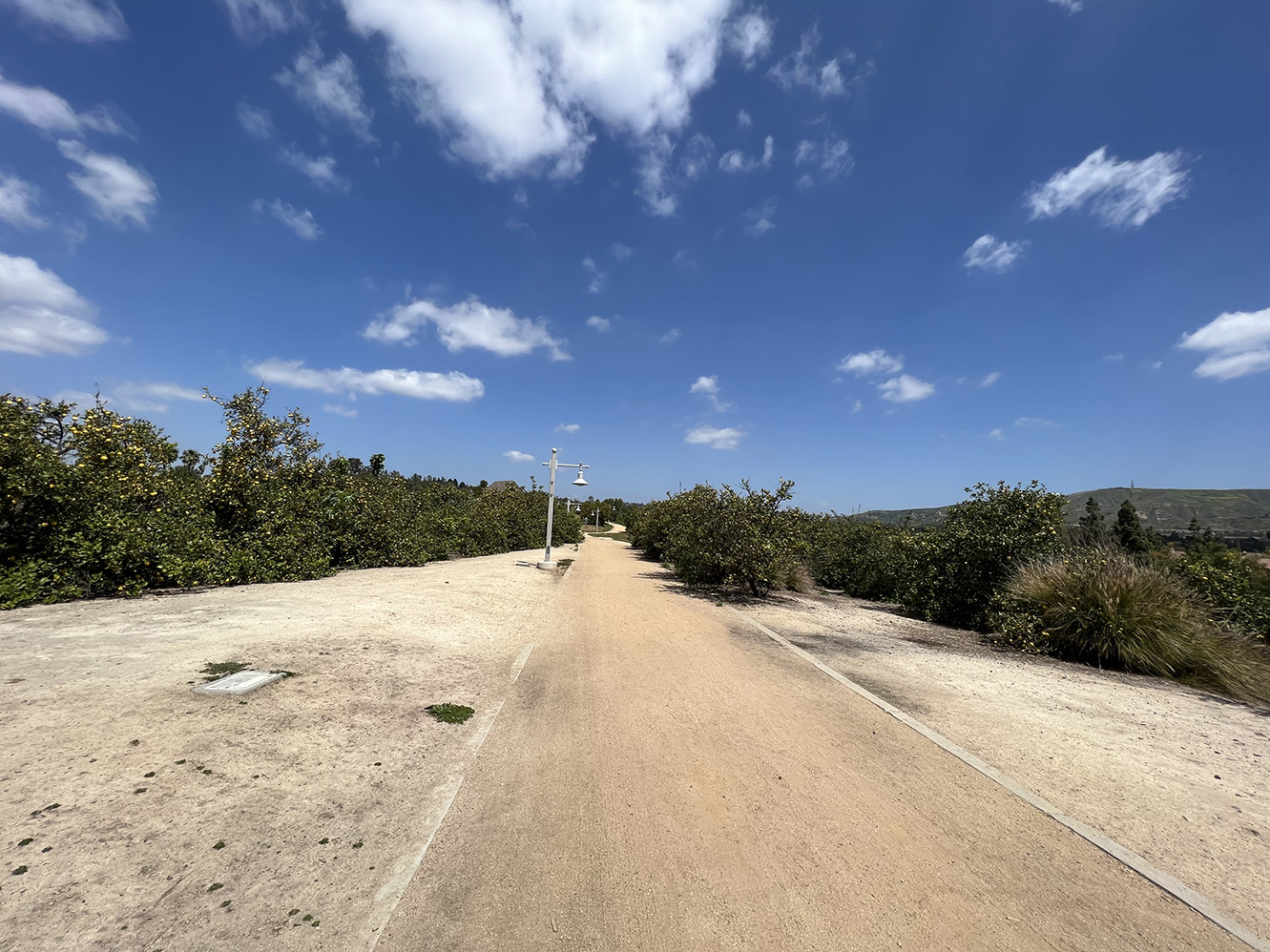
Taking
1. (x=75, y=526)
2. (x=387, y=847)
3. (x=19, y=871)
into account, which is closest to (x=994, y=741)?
(x=387, y=847)

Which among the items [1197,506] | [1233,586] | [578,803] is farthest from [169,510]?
[1197,506]

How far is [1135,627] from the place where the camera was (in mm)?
6887

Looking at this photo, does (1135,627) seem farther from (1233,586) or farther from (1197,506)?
(1197,506)

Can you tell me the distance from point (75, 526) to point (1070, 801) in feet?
39.5

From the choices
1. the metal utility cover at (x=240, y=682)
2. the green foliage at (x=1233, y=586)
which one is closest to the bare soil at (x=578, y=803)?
the metal utility cover at (x=240, y=682)

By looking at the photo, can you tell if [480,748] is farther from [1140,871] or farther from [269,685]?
[1140,871]

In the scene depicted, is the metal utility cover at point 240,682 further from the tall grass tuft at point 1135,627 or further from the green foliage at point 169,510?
the tall grass tuft at point 1135,627

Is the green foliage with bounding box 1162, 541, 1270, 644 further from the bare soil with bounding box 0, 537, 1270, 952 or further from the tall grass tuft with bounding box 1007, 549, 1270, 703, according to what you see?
the bare soil with bounding box 0, 537, 1270, 952

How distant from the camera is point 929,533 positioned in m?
11.1

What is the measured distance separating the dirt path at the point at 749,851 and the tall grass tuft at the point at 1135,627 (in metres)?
4.87

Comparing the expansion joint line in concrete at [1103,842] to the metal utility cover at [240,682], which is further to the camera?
the metal utility cover at [240,682]

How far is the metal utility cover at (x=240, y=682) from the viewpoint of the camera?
420cm

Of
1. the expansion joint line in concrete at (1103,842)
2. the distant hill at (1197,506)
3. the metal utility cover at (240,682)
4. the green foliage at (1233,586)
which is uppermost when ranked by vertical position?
the distant hill at (1197,506)

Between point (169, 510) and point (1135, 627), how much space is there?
15.7m
